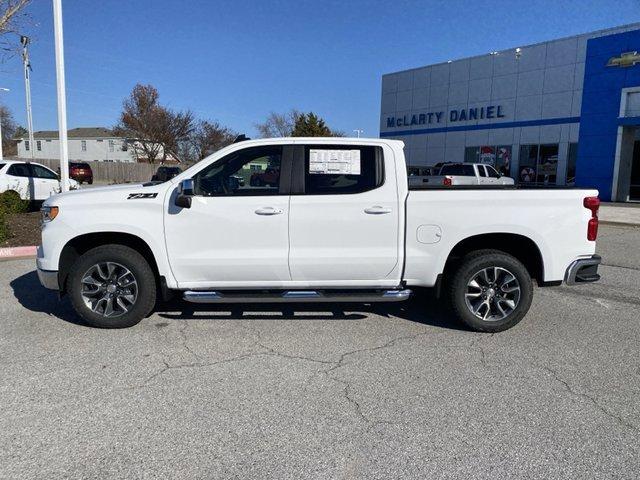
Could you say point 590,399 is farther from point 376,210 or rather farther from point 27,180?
point 27,180

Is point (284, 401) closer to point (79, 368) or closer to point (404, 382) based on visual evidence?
point (404, 382)

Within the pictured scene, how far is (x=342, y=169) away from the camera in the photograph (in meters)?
4.84

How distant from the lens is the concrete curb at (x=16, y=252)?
8.64m

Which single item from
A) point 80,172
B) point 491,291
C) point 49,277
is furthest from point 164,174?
point 491,291

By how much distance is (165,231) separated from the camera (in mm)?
4695

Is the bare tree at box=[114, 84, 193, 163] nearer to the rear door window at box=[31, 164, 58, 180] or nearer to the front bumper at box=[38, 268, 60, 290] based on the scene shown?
the rear door window at box=[31, 164, 58, 180]

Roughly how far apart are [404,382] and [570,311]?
3121 mm

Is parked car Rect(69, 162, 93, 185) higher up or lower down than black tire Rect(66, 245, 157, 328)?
higher up

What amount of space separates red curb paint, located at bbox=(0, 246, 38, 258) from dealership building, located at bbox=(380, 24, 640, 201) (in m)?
23.1

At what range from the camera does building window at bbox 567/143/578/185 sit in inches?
1009

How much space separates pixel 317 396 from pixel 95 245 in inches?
122

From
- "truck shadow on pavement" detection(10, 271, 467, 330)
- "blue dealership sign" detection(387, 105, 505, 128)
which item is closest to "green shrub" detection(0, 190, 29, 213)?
"truck shadow on pavement" detection(10, 271, 467, 330)

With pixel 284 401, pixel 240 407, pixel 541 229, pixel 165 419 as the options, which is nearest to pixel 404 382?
pixel 284 401

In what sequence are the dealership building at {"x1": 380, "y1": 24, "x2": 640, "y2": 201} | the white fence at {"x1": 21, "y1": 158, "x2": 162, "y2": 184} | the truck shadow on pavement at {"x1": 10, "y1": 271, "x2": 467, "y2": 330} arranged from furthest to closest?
1. the white fence at {"x1": 21, "y1": 158, "x2": 162, "y2": 184}
2. the dealership building at {"x1": 380, "y1": 24, "x2": 640, "y2": 201}
3. the truck shadow on pavement at {"x1": 10, "y1": 271, "x2": 467, "y2": 330}
